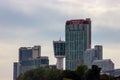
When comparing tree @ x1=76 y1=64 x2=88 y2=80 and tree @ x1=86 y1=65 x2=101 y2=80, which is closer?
tree @ x1=86 y1=65 x2=101 y2=80

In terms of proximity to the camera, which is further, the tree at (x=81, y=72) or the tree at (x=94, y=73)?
the tree at (x=81, y=72)

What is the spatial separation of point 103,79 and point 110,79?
3549mm

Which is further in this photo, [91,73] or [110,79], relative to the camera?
[110,79]

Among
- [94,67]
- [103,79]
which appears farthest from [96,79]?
[103,79]

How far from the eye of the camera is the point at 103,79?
621 feet

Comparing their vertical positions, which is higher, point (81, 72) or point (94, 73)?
point (94, 73)

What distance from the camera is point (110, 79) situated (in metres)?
192

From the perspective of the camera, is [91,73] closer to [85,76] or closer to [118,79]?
[85,76]

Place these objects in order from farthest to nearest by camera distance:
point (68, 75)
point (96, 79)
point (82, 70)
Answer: point (82, 70)
point (68, 75)
point (96, 79)

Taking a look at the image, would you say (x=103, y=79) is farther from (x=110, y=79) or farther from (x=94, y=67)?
(x=94, y=67)

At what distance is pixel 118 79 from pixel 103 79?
480 cm

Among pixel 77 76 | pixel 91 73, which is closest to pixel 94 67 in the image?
pixel 91 73

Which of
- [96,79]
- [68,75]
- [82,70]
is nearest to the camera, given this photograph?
[96,79]

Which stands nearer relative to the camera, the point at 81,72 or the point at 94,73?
the point at 94,73
